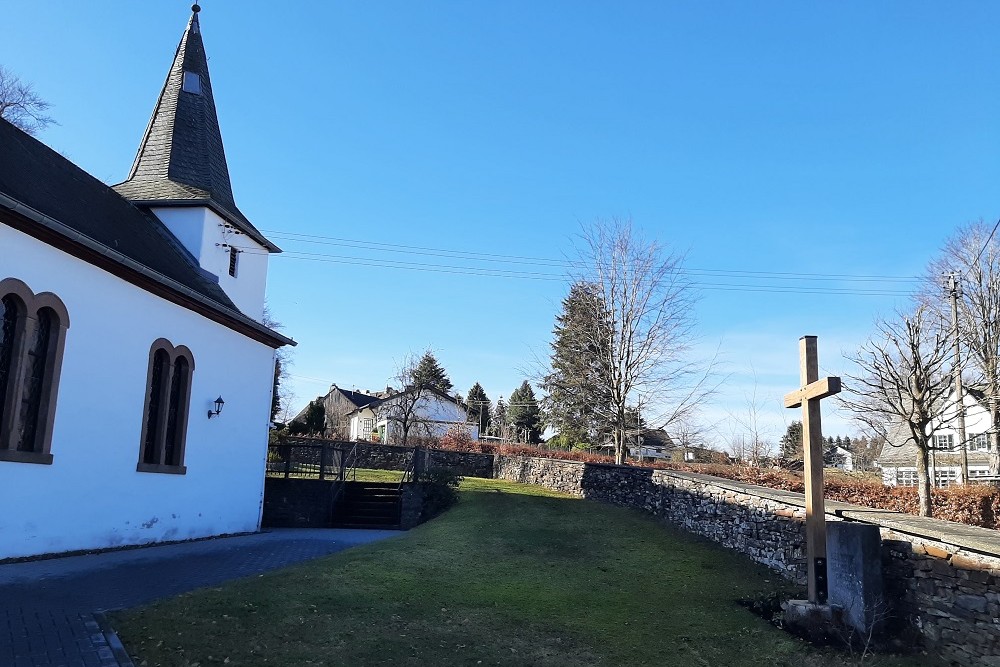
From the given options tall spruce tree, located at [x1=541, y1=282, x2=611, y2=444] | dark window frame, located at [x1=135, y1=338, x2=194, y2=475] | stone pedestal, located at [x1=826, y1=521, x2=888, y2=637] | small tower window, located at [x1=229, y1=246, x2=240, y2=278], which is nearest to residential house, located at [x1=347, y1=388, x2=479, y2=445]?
tall spruce tree, located at [x1=541, y1=282, x2=611, y2=444]

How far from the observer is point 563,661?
24.3ft

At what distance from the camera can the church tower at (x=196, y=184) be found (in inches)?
778

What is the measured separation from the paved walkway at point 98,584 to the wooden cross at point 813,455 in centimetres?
755

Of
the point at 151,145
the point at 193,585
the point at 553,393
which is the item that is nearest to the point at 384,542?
the point at 193,585

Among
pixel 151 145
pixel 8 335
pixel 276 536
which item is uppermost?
pixel 151 145

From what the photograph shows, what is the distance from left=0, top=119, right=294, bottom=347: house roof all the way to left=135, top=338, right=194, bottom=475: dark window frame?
1.21m

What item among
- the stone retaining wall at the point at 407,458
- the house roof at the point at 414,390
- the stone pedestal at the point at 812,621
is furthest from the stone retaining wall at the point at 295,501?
the house roof at the point at 414,390

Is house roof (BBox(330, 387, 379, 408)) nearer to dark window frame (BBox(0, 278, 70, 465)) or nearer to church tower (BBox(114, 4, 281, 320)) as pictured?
church tower (BBox(114, 4, 281, 320))

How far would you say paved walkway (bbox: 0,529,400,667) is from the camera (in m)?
6.74

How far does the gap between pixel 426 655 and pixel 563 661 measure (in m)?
1.40

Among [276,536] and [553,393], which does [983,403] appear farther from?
Answer: [276,536]

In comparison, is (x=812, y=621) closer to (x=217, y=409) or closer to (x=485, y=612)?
(x=485, y=612)

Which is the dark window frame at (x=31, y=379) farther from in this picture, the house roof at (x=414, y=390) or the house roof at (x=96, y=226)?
the house roof at (x=414, y=390)

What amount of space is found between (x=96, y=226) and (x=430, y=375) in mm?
44016
